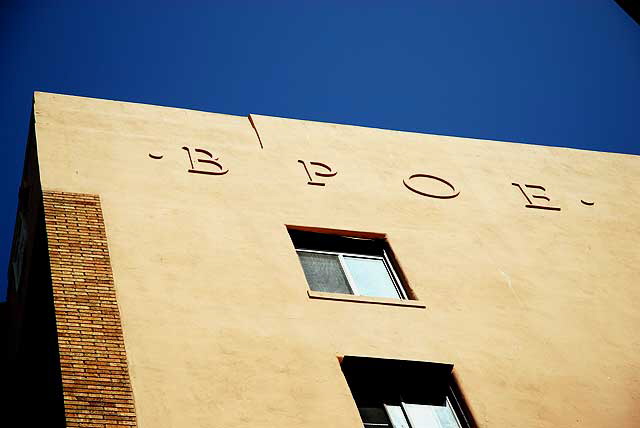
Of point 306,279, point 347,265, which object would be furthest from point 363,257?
point 306,279

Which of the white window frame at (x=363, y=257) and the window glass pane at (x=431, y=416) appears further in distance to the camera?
the white window frame at (x=363, y=257)

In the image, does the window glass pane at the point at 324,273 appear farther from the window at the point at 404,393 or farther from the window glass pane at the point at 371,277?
the window at the point at 404,393

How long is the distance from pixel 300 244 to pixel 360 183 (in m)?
1.99

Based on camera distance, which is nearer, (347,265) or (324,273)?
(324,273)

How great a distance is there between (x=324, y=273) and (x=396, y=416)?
2.74m

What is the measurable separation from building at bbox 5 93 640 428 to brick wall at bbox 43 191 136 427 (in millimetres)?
25

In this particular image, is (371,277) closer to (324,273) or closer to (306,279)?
(324,273)

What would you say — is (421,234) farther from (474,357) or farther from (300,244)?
(474,357)

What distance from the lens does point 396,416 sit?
10859mm

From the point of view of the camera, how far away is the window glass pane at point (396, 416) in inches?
423

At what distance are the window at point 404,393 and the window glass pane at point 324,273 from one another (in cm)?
176

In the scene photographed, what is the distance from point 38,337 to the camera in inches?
503

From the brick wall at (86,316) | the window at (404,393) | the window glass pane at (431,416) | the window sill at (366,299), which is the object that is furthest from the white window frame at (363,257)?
the brick wall at (86,316)

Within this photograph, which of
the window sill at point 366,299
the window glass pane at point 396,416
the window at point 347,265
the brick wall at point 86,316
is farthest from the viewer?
the window at point 347,265
